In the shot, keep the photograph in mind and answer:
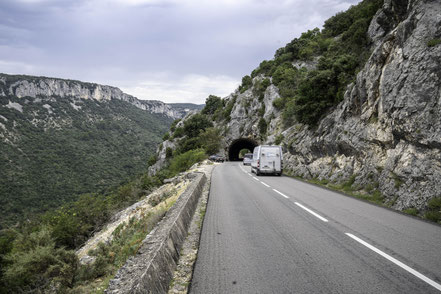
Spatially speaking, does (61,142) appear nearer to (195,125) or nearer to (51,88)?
(195,125)

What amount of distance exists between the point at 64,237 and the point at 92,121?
11368 cm

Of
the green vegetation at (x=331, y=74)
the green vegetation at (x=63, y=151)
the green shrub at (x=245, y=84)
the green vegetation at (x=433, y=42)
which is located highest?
the green shrub at (x=245, y=84)

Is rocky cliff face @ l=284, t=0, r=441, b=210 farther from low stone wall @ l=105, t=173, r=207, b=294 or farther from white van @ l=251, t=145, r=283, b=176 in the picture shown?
low stone wall @ l=105, t=173, r=207, b=294

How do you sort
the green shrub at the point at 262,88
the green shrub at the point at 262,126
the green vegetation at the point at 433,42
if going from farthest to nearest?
the green shrub at the point at 262,88 < the green shrub at the point at 262,126 < the green vegetation at the point at 433,42

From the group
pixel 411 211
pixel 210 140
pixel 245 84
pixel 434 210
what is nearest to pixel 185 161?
pixel 210 140

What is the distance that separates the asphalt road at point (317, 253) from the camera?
3328 millimetres

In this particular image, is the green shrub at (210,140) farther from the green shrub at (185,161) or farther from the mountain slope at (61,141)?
the mountain slope at (61,141)

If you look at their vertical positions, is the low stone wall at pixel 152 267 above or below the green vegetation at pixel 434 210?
below

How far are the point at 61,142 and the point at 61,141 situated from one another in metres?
1.09

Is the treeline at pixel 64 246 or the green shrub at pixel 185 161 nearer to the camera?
the treeline at pixel 64 246

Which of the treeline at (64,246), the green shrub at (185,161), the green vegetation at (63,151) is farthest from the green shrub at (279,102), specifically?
the green vegetation at (63,151)

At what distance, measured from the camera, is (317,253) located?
4414 mm

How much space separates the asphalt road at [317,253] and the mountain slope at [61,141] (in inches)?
1884

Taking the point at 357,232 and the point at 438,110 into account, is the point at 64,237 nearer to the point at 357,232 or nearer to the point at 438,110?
the point at 357,232
